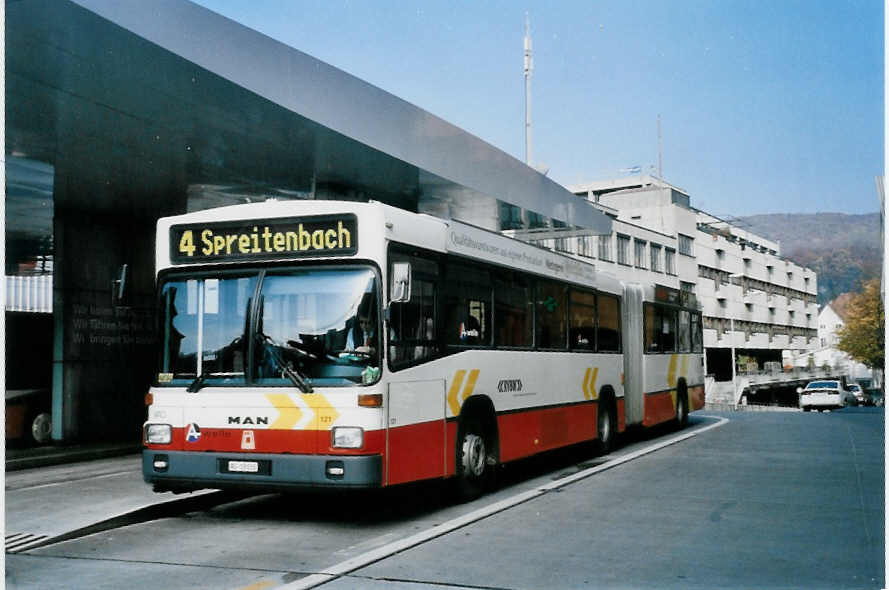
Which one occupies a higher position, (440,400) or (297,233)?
(297,233)

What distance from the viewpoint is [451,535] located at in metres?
9.09

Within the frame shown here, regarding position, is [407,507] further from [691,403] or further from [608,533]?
[691,403]

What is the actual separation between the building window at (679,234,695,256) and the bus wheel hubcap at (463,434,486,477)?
247 feet

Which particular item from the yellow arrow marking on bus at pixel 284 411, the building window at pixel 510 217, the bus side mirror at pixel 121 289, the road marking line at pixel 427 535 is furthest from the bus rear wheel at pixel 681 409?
the bus side mirror at pixel 121 289

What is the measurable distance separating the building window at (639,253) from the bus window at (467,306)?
62.7 meters

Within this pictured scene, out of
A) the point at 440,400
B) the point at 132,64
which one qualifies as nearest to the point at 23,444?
the point at 132,64

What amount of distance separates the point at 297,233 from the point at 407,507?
346 centimetres

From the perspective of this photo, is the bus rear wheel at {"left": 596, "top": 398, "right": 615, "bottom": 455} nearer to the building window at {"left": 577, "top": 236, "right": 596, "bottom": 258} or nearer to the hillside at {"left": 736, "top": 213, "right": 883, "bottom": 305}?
the hillside at {"left": 736, "top": 213, "right": 883, "bottom": 305}

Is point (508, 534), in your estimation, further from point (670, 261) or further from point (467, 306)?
point (670, 261)

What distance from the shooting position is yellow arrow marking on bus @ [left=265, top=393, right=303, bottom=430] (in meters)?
9.27

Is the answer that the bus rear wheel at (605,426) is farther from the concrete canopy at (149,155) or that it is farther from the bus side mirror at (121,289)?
the bus side mirror at (121,289)

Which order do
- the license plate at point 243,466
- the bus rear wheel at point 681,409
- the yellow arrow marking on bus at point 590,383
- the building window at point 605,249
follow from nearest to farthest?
1. the license plate at point 243,466
2. the yellow arrow marking on bus at point 590,383
3. the bus rear wheel at point 681,409
4. the building window at point 605,249

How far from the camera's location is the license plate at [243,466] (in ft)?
30.7

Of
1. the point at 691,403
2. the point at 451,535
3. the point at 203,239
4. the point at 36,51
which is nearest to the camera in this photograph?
the point at 451,535
